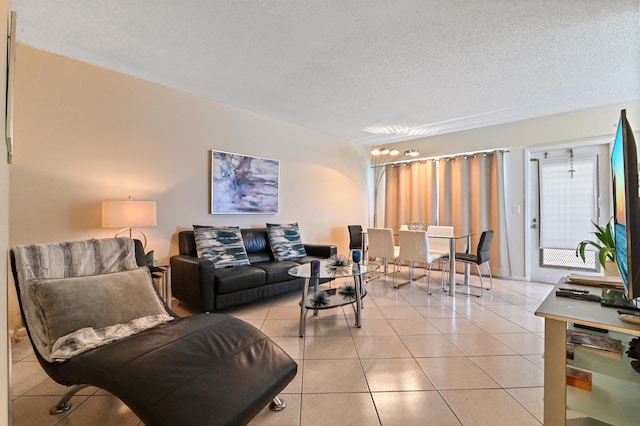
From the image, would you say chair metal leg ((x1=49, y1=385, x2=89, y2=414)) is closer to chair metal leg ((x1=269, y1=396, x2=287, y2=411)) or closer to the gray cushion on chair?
the gray cushion on chair

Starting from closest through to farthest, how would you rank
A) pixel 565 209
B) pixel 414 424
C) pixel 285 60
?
pixel 414 424 < pixel 285 60 < pixel 565 209

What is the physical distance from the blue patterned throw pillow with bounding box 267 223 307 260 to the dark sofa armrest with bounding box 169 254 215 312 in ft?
3.79

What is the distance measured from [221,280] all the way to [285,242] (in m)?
1.31

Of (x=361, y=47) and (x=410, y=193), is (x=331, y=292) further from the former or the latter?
(x=410, y=193)

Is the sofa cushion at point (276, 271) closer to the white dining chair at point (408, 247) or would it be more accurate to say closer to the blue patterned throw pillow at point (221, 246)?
the blue patterned throw pillow at point (221, 246)

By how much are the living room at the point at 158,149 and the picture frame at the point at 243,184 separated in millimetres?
113

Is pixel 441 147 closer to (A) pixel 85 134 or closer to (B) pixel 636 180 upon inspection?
(B) pixel 636 180

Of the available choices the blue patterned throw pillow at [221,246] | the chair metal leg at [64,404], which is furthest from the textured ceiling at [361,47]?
the chair metal leg at [64,404]

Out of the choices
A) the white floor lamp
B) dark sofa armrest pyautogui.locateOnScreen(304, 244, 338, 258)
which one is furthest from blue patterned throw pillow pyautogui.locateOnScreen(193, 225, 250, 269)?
dark sofa armrest pyautogui.locateOnScreen(304, 244, 338, 258)

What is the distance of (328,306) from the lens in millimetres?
2670

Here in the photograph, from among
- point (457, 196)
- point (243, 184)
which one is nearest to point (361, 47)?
point (243, 184)

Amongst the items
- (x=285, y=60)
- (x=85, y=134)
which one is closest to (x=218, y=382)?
(x=285, y=60)

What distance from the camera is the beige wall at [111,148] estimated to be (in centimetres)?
247

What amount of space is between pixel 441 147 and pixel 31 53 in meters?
5.61
